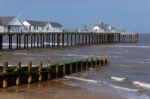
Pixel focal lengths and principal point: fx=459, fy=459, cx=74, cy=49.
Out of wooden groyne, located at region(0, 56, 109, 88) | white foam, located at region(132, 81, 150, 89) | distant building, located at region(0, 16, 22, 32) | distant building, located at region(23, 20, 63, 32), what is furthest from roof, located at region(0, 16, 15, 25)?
white foam, located at region(132, 81, 150, 89)

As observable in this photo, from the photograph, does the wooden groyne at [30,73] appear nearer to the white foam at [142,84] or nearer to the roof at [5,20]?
the white foam at [142,84]

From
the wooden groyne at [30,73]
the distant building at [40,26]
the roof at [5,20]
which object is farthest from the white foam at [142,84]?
the distant building at [40,26]

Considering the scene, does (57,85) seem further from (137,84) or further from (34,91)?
(137,84)

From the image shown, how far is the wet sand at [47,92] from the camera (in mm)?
27105

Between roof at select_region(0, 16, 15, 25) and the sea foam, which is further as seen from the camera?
roof at select_region(0, 16, 15, 25)

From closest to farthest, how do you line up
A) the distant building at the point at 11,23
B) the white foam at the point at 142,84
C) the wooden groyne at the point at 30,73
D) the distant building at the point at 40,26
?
the wooden groyne at the point at 30,73 < the white foam at the point at 142,84 < the distant building at the point at 11,23 < the distant building at the point at 40,26

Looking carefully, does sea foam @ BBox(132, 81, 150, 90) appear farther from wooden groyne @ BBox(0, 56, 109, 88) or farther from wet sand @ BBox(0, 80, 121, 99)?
wet sand @ BBox(0, 80, 121, 99)

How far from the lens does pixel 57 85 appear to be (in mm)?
32500

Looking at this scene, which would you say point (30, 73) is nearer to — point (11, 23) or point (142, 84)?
point (142, 84)

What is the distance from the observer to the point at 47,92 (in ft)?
95.6

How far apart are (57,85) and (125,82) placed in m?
8.02

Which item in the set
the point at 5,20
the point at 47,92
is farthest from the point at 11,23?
Result: the point at 47,92

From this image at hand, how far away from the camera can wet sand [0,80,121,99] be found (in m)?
27.1

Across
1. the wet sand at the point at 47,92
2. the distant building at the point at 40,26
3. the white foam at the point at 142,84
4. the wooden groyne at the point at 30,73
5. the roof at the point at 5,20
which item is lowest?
the white foam at the point at 142,84
